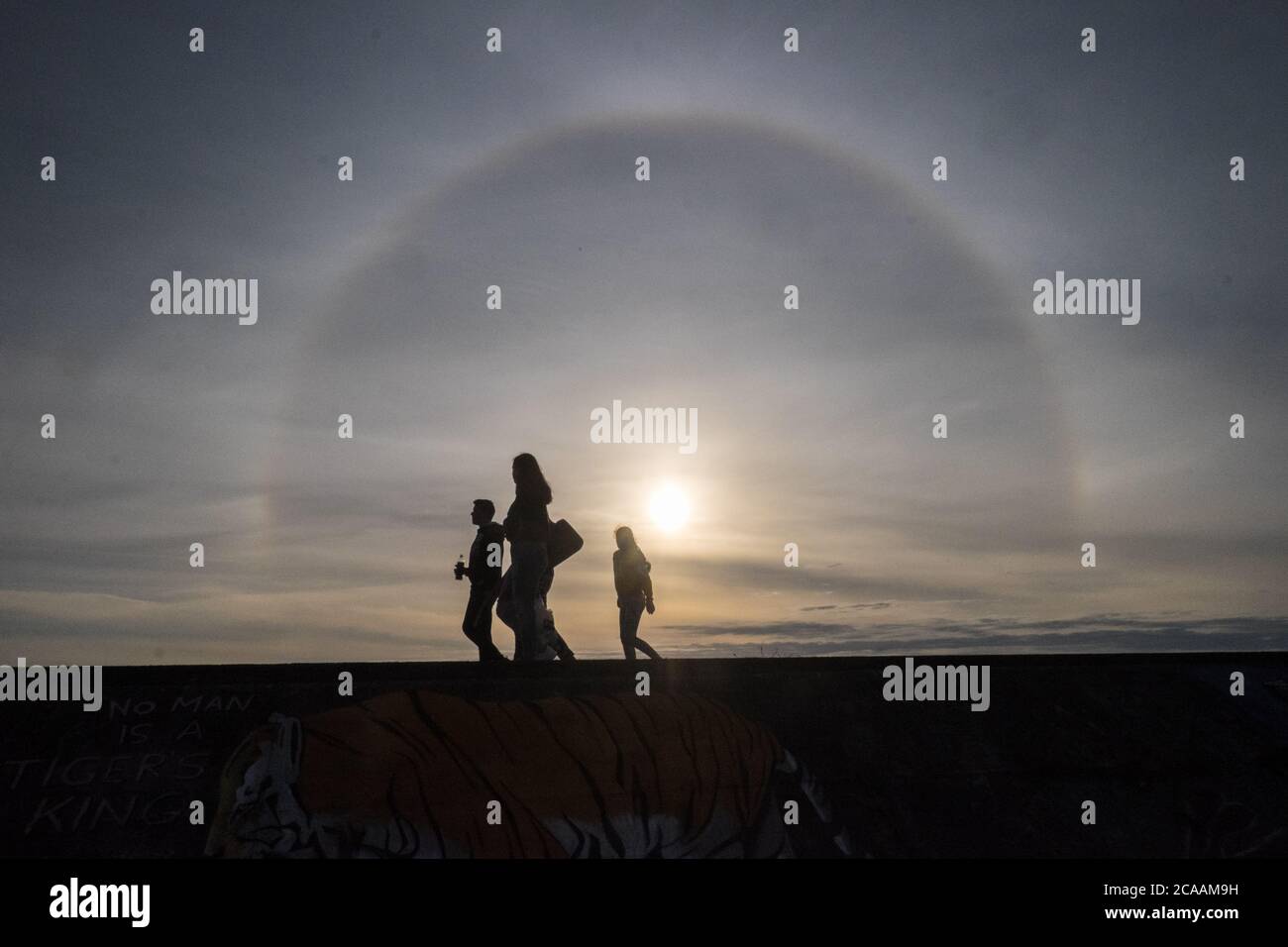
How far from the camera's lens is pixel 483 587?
13.6m

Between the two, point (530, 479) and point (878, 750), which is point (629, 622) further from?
point (878, 750)

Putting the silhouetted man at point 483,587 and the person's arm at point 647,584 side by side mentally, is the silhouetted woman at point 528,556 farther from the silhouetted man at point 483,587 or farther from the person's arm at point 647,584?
the person's arm at point 647,584

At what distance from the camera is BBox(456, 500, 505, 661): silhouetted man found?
44.7ft

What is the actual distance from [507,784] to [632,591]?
515 centimetres

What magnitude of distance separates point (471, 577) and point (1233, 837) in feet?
27.4

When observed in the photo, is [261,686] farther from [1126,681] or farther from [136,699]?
[1126,681]

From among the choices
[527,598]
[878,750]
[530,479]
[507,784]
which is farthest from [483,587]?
[878,750]

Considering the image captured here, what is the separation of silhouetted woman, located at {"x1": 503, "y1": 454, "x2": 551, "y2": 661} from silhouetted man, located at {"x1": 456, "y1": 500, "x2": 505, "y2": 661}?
0.96m

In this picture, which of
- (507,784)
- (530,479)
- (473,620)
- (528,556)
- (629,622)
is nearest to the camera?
(507,784)

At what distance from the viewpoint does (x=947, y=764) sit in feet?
35.4

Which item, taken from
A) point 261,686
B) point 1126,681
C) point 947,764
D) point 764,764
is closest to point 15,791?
point 261,686

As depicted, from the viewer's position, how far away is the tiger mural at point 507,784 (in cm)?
990
